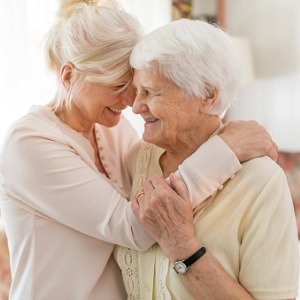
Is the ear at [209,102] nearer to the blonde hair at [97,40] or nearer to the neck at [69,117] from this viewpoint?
the blonde hair at [97,40]

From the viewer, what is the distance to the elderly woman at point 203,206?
3.92 feet

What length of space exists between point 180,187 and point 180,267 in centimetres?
20

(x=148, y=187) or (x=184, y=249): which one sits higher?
(x=148, y=187)

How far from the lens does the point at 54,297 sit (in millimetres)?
1421

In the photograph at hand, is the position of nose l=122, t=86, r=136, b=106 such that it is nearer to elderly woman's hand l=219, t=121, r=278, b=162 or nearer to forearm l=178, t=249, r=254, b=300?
elderly woman's hand l=219, t=121, r=278, b=162

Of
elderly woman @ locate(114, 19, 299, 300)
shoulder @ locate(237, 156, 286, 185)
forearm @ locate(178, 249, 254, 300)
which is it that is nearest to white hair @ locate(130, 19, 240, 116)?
elderly woman @ locate(114, 19, 299, 300)

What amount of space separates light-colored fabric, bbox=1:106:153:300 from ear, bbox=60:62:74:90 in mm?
104

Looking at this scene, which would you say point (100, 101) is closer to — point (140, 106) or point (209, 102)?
point (140, 106)

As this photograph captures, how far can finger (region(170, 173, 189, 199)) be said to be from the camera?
125 cm

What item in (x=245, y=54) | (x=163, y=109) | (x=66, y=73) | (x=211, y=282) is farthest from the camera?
(x=245, y=54)

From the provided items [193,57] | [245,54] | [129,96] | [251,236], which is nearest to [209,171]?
[251,236]

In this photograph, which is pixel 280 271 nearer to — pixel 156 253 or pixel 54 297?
pixel 156 253

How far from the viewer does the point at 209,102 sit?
4.32 ft

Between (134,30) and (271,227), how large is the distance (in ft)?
2.28
